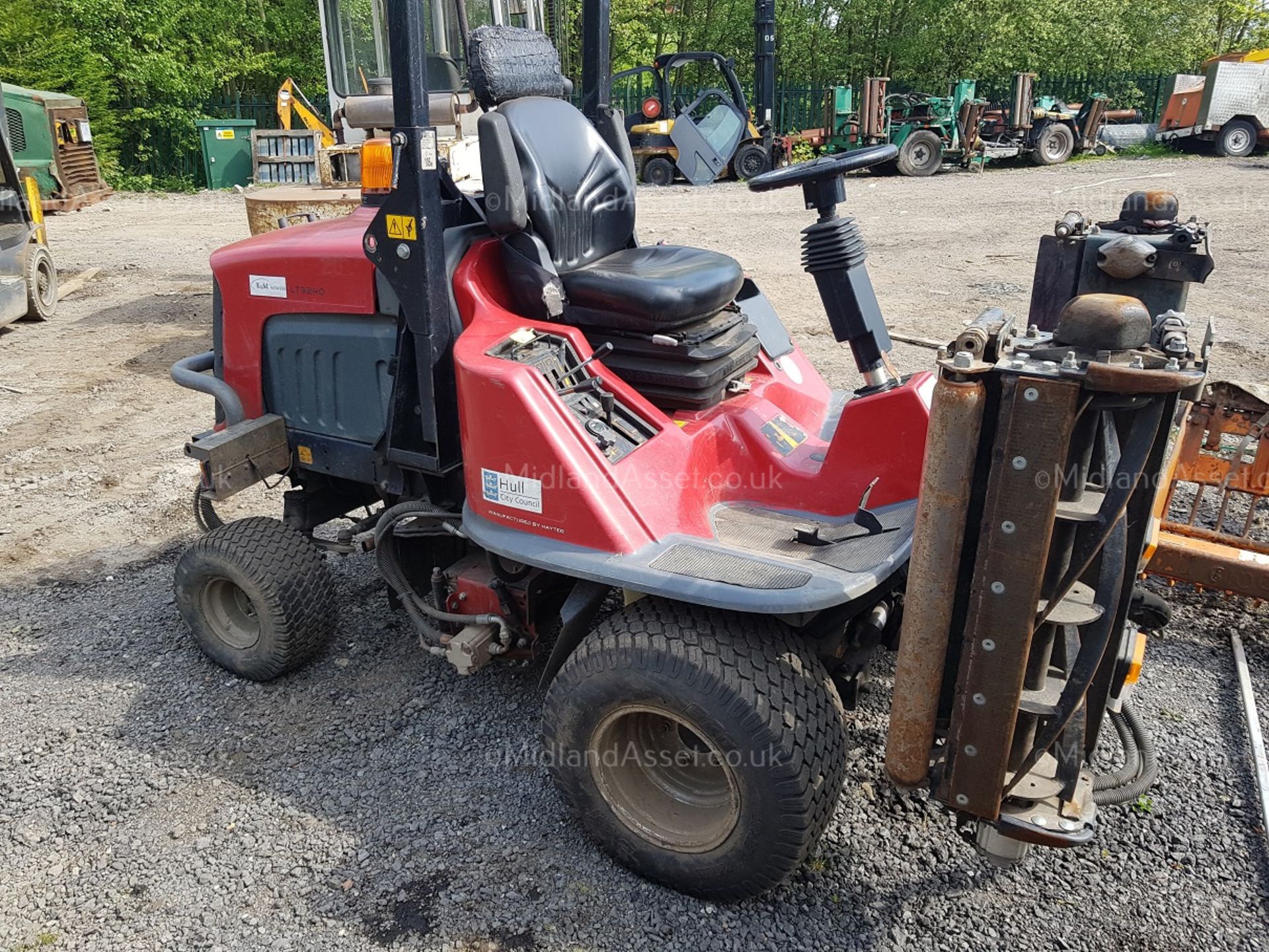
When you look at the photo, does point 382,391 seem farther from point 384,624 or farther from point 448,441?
point 384,624

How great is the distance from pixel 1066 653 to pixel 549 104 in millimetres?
2322

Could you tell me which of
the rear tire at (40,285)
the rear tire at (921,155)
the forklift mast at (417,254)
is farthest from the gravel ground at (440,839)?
the rear tire at (921,155)

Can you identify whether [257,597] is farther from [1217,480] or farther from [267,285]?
[1217,480]

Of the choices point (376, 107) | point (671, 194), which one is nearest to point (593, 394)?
point (376, 107)

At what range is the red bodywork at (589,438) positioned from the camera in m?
2.66

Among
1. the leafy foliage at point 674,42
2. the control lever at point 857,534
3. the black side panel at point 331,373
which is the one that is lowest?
the control lever at point 857,534

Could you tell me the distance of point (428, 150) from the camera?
296cm

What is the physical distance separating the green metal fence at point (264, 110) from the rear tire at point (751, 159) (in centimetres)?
460

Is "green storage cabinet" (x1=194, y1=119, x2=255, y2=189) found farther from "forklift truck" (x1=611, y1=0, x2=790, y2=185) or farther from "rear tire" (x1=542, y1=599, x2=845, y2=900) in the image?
"rear tire" (x1=542, y1=599, x2=845, y2=900)

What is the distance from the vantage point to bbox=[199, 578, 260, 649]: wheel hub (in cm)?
363

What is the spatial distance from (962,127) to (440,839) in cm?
1731

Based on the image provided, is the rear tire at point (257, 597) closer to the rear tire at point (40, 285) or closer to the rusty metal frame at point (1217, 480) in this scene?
the rusty metal frame at point (1217, 480)

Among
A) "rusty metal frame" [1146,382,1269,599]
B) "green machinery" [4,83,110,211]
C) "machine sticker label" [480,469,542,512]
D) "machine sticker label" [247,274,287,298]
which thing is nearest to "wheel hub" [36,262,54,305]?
"green machinery" [4,83,110,211]

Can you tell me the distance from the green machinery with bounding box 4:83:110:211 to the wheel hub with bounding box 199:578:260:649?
41.6 ft
